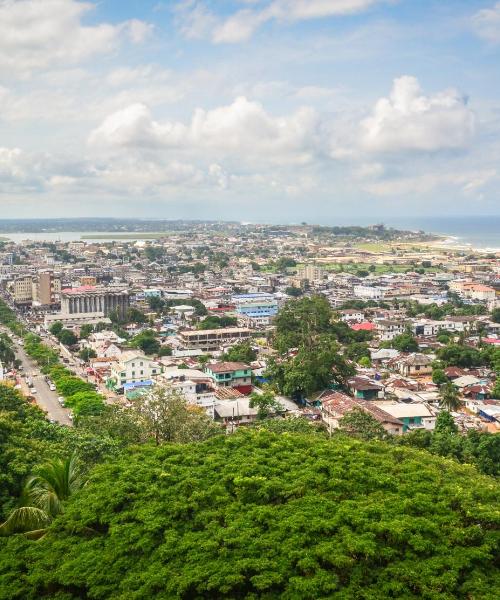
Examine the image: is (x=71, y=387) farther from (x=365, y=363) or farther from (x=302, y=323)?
(x=365, y=363)

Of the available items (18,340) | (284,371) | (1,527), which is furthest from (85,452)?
(18,340)

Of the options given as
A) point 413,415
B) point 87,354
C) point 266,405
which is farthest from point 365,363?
point 87,354

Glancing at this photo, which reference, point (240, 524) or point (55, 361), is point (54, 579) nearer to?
point (240, 524)

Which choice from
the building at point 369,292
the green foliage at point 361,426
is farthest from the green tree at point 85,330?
the green foliage at point 361,426

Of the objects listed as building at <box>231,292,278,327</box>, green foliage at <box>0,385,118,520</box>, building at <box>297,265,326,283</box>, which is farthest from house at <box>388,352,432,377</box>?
building at <box>297,265,326,283</box>

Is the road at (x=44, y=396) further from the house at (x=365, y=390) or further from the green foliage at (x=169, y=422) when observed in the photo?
the house at (x=365, y=390)

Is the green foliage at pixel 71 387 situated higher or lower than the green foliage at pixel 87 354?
higher

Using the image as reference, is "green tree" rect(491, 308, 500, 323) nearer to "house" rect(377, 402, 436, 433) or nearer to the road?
"house" rect(377, 402, 436, 433)
